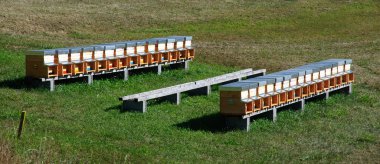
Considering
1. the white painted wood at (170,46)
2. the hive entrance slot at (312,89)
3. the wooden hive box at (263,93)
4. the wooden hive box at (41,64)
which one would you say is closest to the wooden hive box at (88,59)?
the wooden hive box at (41,64)

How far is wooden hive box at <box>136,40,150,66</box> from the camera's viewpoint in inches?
1152

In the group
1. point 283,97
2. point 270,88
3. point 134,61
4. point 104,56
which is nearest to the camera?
point 270,88

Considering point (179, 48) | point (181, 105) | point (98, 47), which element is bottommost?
point (181, 105)

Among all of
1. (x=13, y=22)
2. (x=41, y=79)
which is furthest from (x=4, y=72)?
(x=13, y=22)

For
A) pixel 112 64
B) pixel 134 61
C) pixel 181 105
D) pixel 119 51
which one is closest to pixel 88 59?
pixel 112 64

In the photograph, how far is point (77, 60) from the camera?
26719mm

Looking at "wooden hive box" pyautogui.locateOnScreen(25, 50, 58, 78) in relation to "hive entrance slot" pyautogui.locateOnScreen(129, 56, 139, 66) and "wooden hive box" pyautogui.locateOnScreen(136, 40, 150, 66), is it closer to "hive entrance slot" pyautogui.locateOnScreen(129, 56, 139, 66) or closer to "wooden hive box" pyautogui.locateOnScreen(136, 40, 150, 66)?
"hive entrance slot" pyautogui.locateOnScreen(129, 56, 139, 66)

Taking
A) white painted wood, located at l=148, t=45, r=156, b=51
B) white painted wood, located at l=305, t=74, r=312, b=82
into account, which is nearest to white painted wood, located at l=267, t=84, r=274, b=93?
white painted wood, located at l=305, t=74, r=312, b=82

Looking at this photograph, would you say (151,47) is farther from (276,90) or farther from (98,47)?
(276,90)

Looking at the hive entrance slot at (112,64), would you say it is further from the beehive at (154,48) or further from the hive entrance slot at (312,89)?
the hive entrance slot at (312,89)

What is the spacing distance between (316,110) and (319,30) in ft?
85.2

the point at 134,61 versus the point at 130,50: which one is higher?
the point at 130,50

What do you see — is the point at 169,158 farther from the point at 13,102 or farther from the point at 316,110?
the point at 316,110

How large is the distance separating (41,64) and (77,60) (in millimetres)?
1536
